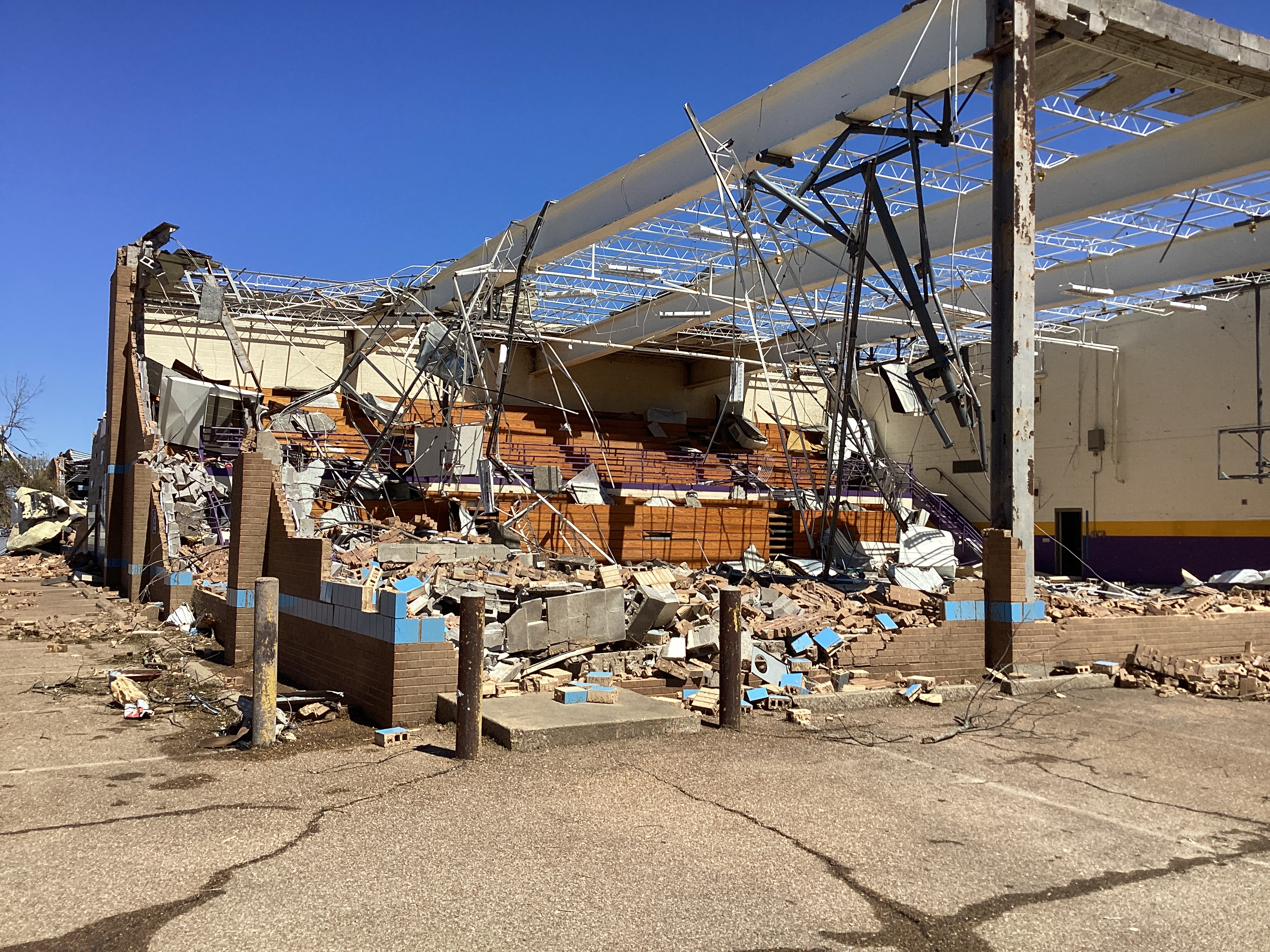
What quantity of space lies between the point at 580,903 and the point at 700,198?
14999mm

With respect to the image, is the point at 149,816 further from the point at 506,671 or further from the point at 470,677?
the point at 506,671

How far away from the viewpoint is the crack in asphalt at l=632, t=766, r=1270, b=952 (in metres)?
4.71

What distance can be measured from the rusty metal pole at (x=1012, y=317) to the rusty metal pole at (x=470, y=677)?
7471 mm

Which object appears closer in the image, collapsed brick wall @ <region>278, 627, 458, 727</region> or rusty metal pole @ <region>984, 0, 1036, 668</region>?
collapsed brick wall @ <region>278, 627, 458, 727</region>

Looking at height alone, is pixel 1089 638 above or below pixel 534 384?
below

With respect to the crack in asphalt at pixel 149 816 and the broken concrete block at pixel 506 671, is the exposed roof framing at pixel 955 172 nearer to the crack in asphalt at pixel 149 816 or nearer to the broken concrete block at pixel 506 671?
the broken concrete block at pixel 506 671

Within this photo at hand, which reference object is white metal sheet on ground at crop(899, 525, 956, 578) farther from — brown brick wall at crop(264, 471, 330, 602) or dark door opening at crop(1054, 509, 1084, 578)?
brown brick wall at crop(264, 471, 330, 602)

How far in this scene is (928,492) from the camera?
31.2 meters

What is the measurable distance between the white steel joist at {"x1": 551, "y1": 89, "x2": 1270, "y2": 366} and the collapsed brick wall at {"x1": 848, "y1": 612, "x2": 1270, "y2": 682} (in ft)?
16.6

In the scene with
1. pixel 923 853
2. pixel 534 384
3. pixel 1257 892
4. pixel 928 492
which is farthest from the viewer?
pixel 534 384

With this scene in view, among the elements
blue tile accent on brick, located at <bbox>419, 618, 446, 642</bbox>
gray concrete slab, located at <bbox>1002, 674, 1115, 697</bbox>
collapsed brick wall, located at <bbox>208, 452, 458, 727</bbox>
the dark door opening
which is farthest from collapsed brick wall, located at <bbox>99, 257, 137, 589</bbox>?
the dark door opening

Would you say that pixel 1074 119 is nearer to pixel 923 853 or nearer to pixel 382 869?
pixel 923 853

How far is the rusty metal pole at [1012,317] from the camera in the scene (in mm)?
12781

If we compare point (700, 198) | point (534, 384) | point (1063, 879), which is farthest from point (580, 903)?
point (534, 384)
